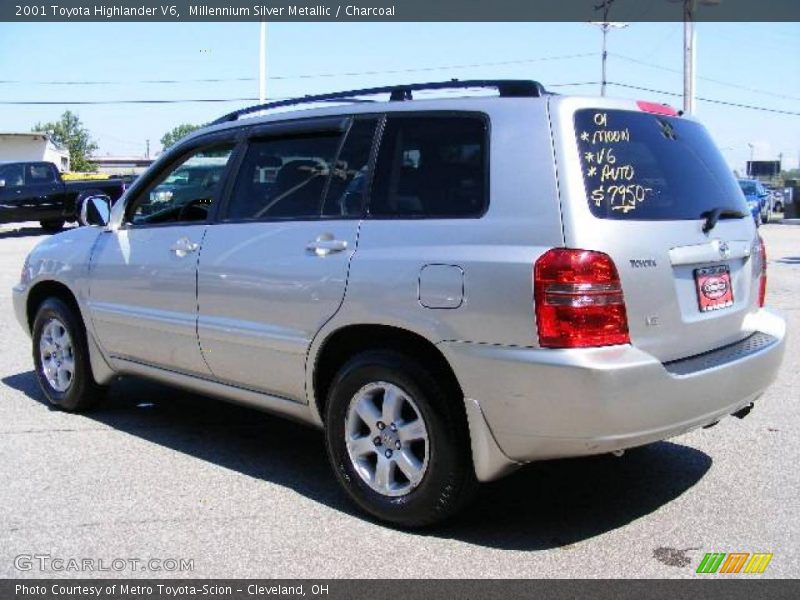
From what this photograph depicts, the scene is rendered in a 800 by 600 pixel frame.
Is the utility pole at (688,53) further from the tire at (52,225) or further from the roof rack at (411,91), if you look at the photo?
the roof rack at (411,91)

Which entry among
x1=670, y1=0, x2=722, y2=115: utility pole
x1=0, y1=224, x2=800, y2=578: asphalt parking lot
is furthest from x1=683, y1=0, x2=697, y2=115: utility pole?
x1=0, y1=224, x2=800, y2=578: asphalt parking lot

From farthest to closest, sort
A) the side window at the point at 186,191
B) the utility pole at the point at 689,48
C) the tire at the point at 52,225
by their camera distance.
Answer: the utility pole at the point at 689,48, the tire at the point at 52,225, the side window at the point at 186,191

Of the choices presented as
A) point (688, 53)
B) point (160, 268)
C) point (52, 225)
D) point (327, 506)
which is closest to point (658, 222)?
point (327, 506)

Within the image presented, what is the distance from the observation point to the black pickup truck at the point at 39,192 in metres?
22.8

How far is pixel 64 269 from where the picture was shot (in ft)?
18.5

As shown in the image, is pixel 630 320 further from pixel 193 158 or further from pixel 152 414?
pixel 152 414

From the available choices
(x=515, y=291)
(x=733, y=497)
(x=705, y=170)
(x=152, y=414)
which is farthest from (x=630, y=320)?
(x=152, y=414)

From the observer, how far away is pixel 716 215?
12.5 feet

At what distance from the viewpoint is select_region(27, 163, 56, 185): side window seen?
76.6 feet

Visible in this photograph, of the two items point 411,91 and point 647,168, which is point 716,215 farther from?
point 411,91

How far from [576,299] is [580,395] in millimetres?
359

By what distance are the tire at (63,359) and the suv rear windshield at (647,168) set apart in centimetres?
362

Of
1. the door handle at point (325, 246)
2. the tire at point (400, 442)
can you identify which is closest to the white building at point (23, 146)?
the door handle at point (325, 246)

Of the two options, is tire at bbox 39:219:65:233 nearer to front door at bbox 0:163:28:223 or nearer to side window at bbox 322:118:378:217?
front door at bbox 0:163:28:223
